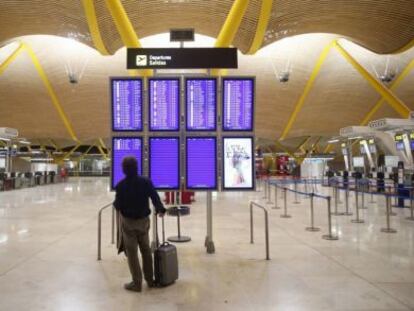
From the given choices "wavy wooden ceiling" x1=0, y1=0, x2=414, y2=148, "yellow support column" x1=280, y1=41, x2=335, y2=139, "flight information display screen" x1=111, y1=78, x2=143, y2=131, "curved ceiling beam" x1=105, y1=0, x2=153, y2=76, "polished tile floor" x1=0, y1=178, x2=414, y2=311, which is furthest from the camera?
"yellow support column" x1=280, y1=41, x2=335, y2=139

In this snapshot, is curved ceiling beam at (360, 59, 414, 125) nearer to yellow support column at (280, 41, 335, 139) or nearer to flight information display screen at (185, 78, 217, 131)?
yellow support column at (280, 41, 335, 139)

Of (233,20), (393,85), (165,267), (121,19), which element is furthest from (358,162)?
(165,267)

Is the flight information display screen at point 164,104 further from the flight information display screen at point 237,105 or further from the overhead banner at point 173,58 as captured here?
the flight information display screen at point 237,105

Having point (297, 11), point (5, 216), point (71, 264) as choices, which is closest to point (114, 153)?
point (71, 264)

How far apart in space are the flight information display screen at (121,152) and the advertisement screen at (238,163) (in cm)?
146

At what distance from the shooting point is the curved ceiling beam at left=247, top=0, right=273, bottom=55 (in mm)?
16047

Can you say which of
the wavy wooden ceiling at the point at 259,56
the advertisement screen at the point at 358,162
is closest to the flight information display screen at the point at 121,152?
the wavy wooden ceiling at the point at 259,56

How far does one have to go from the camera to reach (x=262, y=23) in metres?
17.4

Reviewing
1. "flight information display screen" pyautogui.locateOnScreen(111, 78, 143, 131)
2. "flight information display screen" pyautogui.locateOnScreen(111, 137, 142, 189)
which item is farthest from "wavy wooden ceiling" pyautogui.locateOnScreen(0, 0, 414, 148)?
"flight information display screen" pyautogui.locateOnScreen(111, 137, 142, 189)

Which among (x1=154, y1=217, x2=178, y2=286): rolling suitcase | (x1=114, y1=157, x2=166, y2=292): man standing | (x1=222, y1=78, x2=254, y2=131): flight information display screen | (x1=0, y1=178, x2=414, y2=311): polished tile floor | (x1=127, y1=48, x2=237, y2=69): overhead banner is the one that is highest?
(x1=127, y1=48, x2=237, y2=69): overhead banner

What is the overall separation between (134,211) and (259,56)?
2803cm

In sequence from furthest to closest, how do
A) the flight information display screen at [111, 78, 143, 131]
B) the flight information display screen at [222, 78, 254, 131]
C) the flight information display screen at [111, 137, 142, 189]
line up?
the flight information display screen at [222, 78, 254, 131], the flight information display screen at [111, 78, 143, 131], the flight information display screen at [111, 137, 142, 189]

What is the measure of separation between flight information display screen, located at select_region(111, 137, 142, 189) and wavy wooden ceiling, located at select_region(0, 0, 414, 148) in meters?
12.1

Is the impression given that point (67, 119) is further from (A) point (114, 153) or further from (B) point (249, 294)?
(B) point (249, 294)
